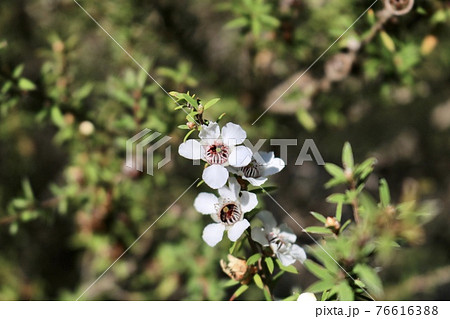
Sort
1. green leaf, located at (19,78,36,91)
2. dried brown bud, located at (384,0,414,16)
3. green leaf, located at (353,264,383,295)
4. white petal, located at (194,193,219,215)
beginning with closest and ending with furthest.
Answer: green leaf, located at (353,264,383,295) < white petal, located at (194,193,219,215) < dried brown bud, located at (384,0,414,16) < green leaf, located at (19,78,36,91)

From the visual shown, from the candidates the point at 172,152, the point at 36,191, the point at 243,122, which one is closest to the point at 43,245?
the point at 36,191

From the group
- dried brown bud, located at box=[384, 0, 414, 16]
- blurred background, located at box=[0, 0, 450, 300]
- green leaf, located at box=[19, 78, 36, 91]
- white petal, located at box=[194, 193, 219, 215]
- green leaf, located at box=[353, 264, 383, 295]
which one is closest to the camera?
green leaf, located at box=[353, 264, 383, 295]

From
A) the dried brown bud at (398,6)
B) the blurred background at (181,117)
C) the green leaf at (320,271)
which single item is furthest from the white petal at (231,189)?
the dried brown bud at (398,6)

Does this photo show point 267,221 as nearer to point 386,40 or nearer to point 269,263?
point 269,263

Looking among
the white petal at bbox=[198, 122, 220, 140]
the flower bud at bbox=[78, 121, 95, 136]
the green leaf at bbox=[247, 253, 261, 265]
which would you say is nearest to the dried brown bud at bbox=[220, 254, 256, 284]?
the green leaf at bbox=[247, 253, 261, 265]

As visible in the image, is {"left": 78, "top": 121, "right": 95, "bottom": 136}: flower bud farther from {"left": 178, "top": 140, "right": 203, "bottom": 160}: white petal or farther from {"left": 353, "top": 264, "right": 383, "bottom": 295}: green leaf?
{"left": 353, "top": 264, "right": 383, "bottom": 295}: green leaf

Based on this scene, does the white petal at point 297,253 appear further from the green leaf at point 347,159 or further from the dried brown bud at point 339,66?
the dried brown bud at point 339,66

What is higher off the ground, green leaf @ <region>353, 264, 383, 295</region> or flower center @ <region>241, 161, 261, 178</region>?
flower center @ <region>241, 161, 261, 178</region>
